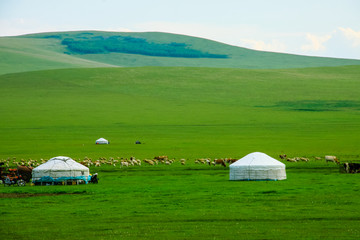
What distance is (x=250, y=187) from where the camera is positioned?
2903 cm

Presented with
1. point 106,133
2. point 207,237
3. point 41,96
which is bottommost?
point 207,237

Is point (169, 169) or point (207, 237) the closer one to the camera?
point (207, 237)

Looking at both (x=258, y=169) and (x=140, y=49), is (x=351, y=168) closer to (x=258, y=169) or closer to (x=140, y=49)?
(x=258, y=169)

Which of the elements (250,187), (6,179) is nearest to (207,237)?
(250,187)

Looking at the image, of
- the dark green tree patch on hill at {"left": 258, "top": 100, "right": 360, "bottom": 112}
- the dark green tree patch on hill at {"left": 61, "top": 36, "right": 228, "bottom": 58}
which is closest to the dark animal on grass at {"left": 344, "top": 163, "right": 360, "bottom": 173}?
the dark green tree patch on hill at {"left": 258, "top": 100, "right": 360, "bottom": 112}

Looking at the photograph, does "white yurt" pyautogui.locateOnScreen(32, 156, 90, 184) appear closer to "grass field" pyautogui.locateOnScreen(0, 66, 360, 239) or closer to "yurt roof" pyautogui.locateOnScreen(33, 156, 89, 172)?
"yurt roof" pyautogui.locateOnScreen(33, 156, 89, 172)

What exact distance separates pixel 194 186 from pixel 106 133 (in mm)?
43969

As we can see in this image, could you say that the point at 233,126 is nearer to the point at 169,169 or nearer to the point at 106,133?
the point at 106,133

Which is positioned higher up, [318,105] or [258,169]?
[318,105]

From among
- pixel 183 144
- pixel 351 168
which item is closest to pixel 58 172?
pixel 351 168

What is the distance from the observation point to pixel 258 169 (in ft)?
108

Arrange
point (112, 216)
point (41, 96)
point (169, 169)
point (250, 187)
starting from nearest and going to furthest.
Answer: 1. point (112, 216)
2. point (250, 187)
3. point (169, 169)
4. point (41, 96)

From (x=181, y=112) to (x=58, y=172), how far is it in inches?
2216

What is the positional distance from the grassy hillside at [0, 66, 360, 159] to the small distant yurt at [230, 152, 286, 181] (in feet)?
57.3
